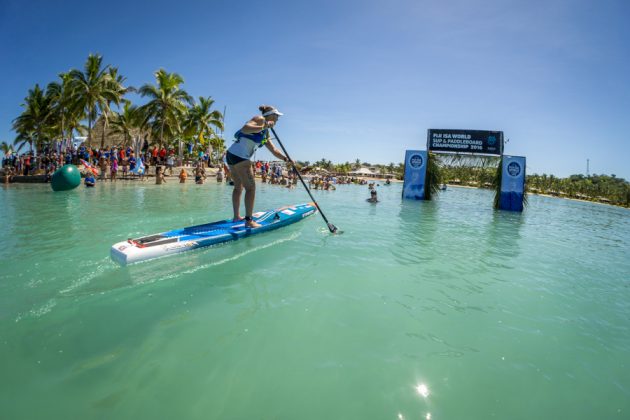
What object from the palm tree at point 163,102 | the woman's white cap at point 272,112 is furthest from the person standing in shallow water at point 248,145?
the palm tree at point 163,102

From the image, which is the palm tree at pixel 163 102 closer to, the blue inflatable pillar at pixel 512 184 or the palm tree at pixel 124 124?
the palm tree at pixel 124 124

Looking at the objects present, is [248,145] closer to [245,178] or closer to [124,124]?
[245,178]

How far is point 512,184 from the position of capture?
18906 mm

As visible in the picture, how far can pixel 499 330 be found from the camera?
3.44 meters

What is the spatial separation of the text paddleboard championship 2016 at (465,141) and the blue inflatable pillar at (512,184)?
1.35m

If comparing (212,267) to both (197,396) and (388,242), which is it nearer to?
(197,396)

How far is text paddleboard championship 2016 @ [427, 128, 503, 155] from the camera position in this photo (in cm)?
2030

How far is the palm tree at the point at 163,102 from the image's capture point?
1256 inches

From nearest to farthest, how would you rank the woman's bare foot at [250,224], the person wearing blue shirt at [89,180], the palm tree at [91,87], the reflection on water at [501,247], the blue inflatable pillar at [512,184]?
the reflection on water at [501,247], the woman's bare foot at [250,224], the person wearing blue shirt at [89,180], the blue inflatable pillar at [512,184], the palm tree at [91,87]

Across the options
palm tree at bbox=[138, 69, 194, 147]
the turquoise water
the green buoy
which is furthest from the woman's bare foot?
palm tree at bbox=[138, 69, 194, 147]

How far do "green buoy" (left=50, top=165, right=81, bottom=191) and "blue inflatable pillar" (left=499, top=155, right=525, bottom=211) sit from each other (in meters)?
23.2

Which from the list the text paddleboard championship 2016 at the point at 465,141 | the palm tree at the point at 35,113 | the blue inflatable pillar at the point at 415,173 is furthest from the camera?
the palm tree at the point at 35,113

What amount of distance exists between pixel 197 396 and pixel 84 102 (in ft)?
122

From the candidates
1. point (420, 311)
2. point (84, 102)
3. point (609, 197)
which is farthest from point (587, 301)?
point (609, 197)
